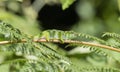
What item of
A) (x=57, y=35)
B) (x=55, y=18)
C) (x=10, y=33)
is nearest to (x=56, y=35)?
(x=57, y=35)

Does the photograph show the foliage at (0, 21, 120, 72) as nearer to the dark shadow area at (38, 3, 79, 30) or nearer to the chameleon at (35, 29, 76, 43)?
the chameleon at (35, 29, 76, 43)

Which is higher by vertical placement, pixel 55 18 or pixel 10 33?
pixel 55 18

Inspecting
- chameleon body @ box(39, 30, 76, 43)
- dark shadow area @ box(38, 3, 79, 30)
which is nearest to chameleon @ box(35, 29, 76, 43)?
chameleon body @ box(39, 30, 76, 43)

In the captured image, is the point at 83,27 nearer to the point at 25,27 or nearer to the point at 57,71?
the point at 25,27

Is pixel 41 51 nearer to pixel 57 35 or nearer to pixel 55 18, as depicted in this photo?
pixel 57 35

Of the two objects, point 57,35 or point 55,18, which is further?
point 55,18

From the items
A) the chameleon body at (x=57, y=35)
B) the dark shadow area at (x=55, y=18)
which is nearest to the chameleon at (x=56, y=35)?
the chameleon body at (x=57, y=35)

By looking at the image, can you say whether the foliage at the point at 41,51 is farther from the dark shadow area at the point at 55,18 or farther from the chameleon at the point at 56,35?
the dark shadow area at the point at 55,18

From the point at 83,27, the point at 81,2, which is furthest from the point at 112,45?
the point at 81,2

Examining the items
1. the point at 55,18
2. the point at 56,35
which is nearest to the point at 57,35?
the point at 56,35
